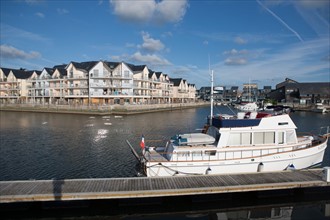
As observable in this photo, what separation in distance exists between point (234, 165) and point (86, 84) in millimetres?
68668

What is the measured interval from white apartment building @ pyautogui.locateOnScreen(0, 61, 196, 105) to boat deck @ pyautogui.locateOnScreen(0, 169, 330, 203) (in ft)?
201

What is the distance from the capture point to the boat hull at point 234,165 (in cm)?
1460

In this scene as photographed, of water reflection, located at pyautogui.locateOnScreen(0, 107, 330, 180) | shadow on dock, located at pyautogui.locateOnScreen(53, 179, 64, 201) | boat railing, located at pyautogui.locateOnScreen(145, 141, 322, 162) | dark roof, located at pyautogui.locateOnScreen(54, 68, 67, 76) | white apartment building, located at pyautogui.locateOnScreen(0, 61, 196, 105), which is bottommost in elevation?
water reflection, located at pyautogui.locateOnScreen(0, 107, 330, 180)

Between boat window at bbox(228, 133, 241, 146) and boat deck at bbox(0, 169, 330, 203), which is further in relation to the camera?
boat window at bbox(228, 133, 241, 146)

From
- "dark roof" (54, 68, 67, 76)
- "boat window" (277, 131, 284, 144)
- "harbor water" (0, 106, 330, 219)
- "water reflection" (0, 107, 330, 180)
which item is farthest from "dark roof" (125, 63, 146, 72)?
"boat window" (277, 131, 284, 144)

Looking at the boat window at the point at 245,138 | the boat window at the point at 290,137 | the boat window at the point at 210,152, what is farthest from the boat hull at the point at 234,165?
the boat window at the point at 245,138

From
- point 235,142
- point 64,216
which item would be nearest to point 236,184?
point 235,142

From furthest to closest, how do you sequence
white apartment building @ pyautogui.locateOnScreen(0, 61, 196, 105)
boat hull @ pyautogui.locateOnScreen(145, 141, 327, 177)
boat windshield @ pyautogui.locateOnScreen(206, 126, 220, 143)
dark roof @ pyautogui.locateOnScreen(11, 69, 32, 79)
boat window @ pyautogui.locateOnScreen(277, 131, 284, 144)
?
1. dark roof @ pyautogui.locateOnScreen(11, 69, 32, 79)
2. white apartment building @ pyautogui.locateOnScreen(0, 61, 196, 105)
3. boat windshield @ pyautogui.locateOnScreen(206, 126, 220, 143)
4. boat window @ pyautogui.locateOnScreen(277, 131, 284, 144)
5. boat hull @ pyautogui.locateOnScreen(145, 141, 327, 177)

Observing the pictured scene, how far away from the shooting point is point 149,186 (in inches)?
497

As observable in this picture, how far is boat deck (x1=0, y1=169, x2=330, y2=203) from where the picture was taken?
1154 centimetres

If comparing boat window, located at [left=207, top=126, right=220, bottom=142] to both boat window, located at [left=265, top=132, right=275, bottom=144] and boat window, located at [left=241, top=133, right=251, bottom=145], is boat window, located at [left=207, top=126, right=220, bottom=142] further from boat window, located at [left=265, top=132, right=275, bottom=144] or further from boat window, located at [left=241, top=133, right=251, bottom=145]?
boat window, located at [left=265, top=132, right=275, bottom=144]

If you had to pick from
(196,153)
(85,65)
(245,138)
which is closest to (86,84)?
(85,65)

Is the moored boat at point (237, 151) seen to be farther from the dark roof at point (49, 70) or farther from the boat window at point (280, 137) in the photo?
the dark roof at point (49, 70)

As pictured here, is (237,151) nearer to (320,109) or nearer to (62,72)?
(62,72)
